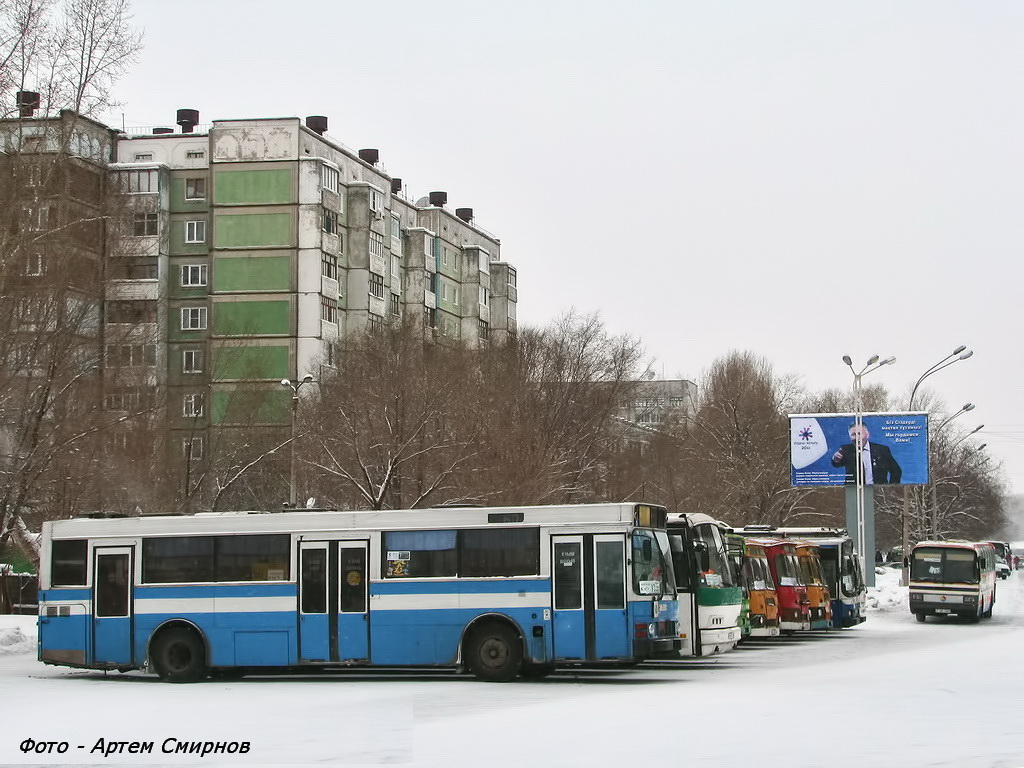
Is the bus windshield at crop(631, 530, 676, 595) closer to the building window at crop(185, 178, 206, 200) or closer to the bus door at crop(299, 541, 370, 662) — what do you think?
the bus door at crop(299, 541, 370, 662)

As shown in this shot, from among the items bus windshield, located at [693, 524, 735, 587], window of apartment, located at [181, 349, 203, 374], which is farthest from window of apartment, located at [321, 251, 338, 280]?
bus windshield, located at [693, 524, 735, 587]

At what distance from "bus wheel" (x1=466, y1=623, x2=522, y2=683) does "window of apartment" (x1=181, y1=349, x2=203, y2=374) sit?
182ft

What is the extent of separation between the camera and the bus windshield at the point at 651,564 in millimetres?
20625

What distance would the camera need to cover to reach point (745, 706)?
16.4 meters

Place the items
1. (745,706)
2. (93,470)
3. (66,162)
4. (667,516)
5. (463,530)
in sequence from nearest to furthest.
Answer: (745,706)
(463,530)
(667,516)
(66,162)
(93,470)

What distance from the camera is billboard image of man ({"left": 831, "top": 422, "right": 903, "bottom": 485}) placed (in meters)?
57.6

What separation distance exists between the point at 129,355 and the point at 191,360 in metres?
33.9

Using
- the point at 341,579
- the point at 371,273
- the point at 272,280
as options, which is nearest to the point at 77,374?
the point at 341,579

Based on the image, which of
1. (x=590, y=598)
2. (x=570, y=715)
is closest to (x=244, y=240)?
(x=590, y=598)

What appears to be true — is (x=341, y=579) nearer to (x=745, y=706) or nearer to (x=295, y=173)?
(x=745, y=706)

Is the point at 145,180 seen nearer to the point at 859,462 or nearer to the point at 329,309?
the point at 329,309

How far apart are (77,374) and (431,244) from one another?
5649 cm

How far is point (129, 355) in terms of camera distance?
137 ft

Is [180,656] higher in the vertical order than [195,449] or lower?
lower
